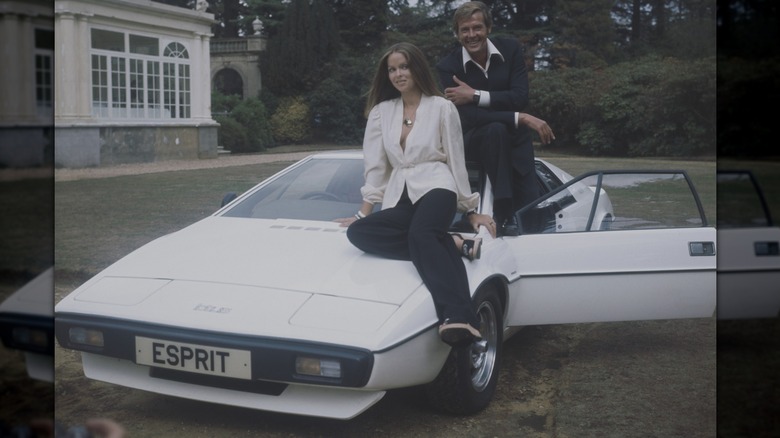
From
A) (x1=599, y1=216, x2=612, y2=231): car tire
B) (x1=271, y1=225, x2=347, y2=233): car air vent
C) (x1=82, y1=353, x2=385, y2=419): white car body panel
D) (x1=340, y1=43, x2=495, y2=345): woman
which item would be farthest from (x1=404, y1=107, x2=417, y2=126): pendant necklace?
(x1=82, y1=353, x2=385, y2=419): white car body panel

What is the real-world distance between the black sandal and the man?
400mm

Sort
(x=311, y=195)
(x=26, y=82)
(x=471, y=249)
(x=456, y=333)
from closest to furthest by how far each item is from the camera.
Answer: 1. (x=26, y=82)
2. (x=456, y=333)
3. (x=471, y=249)
4. (x=311, y=195)

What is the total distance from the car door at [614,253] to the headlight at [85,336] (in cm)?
156

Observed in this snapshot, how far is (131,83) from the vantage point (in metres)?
4.36

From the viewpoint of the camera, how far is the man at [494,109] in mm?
3451

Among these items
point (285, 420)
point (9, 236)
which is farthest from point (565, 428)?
point (9, 236)

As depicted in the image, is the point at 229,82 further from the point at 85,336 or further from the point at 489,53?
the point at 85,336

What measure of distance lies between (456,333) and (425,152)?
30.3 inches

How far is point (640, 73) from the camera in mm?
4293

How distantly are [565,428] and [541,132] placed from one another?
1.25 m

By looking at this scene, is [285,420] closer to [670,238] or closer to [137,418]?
[137,418]

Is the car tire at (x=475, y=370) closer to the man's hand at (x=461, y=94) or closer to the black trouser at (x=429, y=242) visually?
the black trouser at (x=429, y=242)

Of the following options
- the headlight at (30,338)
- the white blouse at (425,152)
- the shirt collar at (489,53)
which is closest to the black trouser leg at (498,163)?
the white blouse at (425,152)

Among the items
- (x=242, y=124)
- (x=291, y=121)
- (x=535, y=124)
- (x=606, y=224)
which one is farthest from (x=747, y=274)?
(x=242, y=124)
